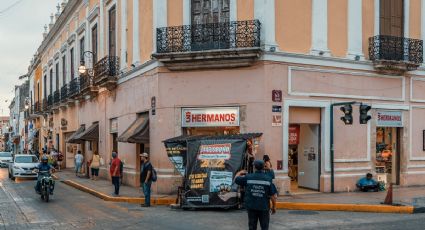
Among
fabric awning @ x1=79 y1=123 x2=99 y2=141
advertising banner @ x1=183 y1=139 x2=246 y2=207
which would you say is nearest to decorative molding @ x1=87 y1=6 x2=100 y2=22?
fabric awning @ x1=79 y1=123 x2=99 y2=141

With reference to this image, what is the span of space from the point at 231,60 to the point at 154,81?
124 inches

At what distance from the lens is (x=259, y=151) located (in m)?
16.9

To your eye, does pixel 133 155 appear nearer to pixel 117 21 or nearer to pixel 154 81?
pixel 154 81

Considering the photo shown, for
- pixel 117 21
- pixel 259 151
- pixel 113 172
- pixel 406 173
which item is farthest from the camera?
pixel 117 21

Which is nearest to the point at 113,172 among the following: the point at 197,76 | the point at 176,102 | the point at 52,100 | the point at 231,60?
the point at 176,102

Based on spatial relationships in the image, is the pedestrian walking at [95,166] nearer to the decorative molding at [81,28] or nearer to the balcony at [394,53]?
the decorative molding at [81,28]

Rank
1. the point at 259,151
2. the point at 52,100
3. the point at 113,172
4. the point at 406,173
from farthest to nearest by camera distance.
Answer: the point at 52,100 < the point at 406,173 < the point at 113,172 < the point at 259,151

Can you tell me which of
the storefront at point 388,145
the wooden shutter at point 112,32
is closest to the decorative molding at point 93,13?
the wooden shutter at point 112,32

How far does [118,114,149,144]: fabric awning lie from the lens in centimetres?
1869

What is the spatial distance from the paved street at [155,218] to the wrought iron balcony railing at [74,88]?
14533 mm

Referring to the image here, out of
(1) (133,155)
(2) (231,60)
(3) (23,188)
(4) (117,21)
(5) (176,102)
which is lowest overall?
(3) (23,188)

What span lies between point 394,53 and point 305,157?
523cm

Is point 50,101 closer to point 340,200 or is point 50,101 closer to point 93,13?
point 93,13

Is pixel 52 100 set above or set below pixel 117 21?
below
